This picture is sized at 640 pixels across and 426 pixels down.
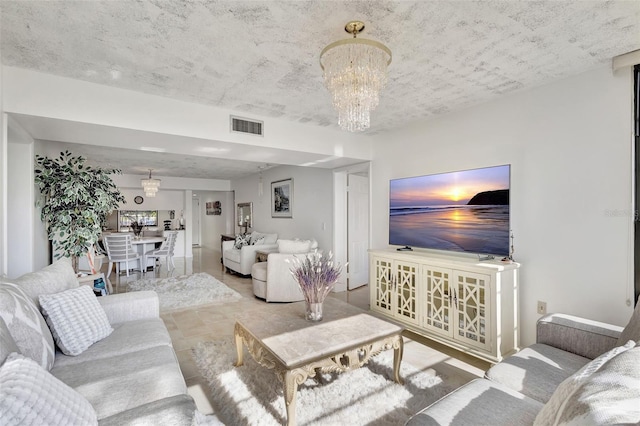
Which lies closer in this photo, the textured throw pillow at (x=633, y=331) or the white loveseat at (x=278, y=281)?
the textured throw pillow at (x=633, y=331)

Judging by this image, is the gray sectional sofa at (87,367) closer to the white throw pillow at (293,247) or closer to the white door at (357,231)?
the white throw pillow at (293,247)

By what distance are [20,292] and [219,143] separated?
2.18 meters

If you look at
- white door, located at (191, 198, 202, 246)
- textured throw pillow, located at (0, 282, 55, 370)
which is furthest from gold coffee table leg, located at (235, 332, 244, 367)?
white door, located at (191, 198, 202, 246)

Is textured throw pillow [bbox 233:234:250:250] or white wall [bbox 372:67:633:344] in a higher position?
white wall [bbox 372:67:633:344]

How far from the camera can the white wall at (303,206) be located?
18.5 feet

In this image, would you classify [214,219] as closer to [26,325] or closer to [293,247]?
[293,247]

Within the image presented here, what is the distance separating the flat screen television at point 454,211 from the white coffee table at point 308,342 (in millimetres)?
1501

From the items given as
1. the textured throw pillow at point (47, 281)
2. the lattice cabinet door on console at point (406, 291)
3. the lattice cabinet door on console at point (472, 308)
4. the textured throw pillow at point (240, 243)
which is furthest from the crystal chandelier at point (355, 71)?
the textured throw pillow at point (240, 243)

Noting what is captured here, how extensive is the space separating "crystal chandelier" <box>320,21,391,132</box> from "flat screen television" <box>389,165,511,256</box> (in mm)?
1846

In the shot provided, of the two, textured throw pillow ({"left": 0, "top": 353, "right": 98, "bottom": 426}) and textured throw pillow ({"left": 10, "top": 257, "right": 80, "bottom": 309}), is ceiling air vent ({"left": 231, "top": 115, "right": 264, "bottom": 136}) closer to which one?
textured throw pillow ({"left": 10, "top": 257, "right": 80, "bottom": 309})

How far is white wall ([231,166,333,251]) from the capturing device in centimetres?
564

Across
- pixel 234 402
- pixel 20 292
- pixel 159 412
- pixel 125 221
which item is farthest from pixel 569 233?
pixel 125 221

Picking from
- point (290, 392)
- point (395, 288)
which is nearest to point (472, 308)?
point (395, 288)

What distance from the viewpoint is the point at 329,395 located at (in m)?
2.20
